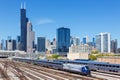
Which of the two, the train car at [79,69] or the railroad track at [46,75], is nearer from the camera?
the railroad track at [46,75]

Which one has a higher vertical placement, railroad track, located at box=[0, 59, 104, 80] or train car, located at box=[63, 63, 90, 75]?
train car, located at box=[63, 63, 90, 75]

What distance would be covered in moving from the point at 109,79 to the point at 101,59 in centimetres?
6180

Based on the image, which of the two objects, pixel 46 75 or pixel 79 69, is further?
pixel 46 75

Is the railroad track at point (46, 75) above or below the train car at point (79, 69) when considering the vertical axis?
below

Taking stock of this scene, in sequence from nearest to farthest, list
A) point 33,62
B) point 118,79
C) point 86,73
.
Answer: point 118,79, point 86,73, point 33,62

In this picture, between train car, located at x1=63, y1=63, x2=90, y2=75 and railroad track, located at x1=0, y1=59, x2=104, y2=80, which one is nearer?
railroad track, located at x1=0, y1=59, x2=104, y2=80

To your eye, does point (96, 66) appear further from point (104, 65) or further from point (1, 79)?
point (1, 79)

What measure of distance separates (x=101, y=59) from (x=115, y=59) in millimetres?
15169

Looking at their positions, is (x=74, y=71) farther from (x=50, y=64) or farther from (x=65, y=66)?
(x=50, y=64)

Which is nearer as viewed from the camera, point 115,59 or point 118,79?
point 118,79

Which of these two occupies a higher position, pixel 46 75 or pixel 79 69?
pixel 79 69

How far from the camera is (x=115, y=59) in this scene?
336 feet

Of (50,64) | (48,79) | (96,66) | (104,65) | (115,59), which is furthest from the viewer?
(50,64)

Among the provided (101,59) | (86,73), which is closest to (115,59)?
(101,59)
